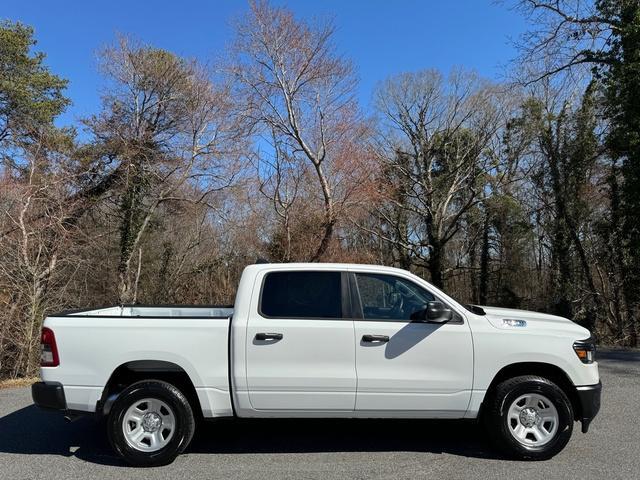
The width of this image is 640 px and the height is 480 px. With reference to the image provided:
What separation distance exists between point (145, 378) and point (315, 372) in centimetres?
166

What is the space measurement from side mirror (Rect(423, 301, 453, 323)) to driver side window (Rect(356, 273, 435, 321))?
17 cm

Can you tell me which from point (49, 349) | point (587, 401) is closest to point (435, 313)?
point (587, 401)

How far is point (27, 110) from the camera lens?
22906 mm

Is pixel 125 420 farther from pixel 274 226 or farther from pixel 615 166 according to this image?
pixel 615 166

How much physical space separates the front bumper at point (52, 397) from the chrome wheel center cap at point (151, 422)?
737mm

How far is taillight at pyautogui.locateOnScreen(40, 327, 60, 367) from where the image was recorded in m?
4.95

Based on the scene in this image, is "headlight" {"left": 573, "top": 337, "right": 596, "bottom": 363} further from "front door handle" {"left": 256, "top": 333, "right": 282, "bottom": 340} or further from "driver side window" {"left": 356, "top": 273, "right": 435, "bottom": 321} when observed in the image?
"front door handle" {"left": 256, "top": 333, "right": 282, "bottom": 340}

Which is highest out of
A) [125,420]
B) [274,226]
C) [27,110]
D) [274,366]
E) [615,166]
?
[27,110]

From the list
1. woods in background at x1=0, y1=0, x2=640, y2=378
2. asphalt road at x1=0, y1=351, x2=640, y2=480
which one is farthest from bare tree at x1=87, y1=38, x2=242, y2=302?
asphalt road at x1=0, y1=351, x2=640, y2=480

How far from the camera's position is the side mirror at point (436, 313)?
15.9 ft

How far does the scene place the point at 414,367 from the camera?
195 inches

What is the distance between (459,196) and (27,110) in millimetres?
25647

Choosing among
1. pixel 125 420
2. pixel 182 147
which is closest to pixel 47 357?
pixel 125 420

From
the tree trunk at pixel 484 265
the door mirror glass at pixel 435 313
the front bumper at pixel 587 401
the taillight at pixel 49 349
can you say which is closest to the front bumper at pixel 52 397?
the taillight at pixel 49 349
